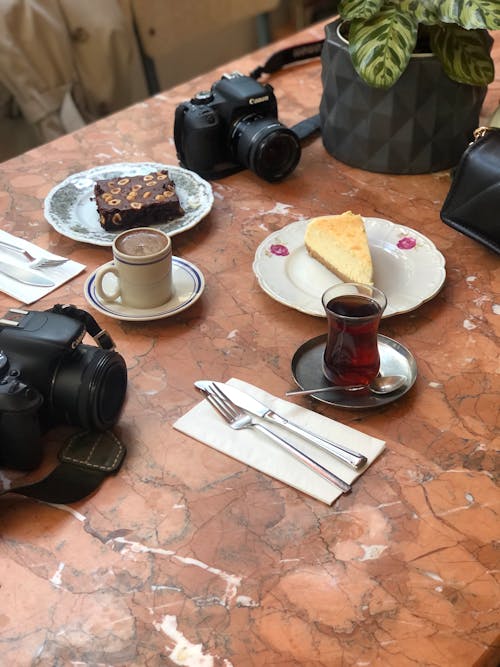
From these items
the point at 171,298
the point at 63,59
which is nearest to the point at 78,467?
the point at 171,298

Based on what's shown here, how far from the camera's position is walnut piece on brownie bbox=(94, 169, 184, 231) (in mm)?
1247

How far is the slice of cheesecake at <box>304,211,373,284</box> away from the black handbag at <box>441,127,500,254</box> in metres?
0.16

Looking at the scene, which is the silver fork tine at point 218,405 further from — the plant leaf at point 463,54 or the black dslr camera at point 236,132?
the plant leaf at point 463,54

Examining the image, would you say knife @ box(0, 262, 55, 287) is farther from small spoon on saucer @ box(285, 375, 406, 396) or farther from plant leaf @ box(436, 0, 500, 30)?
plant leaf @ box(436, 0, 500, 30)

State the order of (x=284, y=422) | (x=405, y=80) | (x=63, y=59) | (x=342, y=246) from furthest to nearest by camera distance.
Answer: (x=63, y=59) < (x=405, y=80) < (x=342, y=246) < (x=284, y=422)

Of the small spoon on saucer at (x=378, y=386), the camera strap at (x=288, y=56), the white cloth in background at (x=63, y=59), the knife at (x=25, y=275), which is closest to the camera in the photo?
the small spoon on saucer at (x=378, y=386)

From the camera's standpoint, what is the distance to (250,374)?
100 cm

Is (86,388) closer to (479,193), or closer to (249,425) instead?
(249,425)

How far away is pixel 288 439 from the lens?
35.4 inches

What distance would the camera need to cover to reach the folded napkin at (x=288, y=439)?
2.78ft

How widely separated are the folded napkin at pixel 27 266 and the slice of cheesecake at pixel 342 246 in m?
0.37

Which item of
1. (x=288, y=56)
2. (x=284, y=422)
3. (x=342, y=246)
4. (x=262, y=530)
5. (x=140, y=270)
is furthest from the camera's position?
(x=288, y=56)

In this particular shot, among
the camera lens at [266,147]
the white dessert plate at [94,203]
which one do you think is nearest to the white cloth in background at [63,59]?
the white dessert plate at [94,203]

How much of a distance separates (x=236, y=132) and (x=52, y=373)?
26.6 inches
